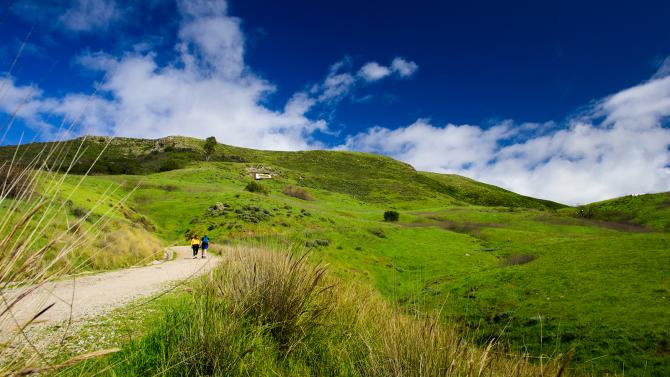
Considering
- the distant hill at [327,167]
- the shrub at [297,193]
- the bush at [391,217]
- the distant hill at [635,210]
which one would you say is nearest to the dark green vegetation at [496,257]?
the distant hill at [635,210]

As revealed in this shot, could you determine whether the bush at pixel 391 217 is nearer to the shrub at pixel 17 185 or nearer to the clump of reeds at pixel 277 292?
the clump of reeds at pixel 277 292

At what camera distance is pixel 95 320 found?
336 inches

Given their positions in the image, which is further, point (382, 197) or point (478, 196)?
point (478, 196)

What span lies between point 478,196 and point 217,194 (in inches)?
4761

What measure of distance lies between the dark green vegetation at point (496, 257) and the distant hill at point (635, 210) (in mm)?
261

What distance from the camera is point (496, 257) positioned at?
107 feet

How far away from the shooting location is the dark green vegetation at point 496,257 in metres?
10.6

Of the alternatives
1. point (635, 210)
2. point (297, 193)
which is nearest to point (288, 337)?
point (297, 193)

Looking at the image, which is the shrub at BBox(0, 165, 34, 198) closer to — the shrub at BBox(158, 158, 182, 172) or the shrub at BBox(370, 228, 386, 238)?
the shrub at BBox(370, 228, 386, 238)

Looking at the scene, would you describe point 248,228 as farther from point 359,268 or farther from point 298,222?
point 359,268

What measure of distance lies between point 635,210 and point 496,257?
1697 inches

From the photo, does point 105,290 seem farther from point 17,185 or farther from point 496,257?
point 496,257

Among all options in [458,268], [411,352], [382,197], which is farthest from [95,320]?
[382,197]

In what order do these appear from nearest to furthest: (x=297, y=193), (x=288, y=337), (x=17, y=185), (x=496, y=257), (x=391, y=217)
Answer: (x=17, y=185), (x=288, y=337), (x=496, y=257), (x=391, y=217), (x=297, y=193)
